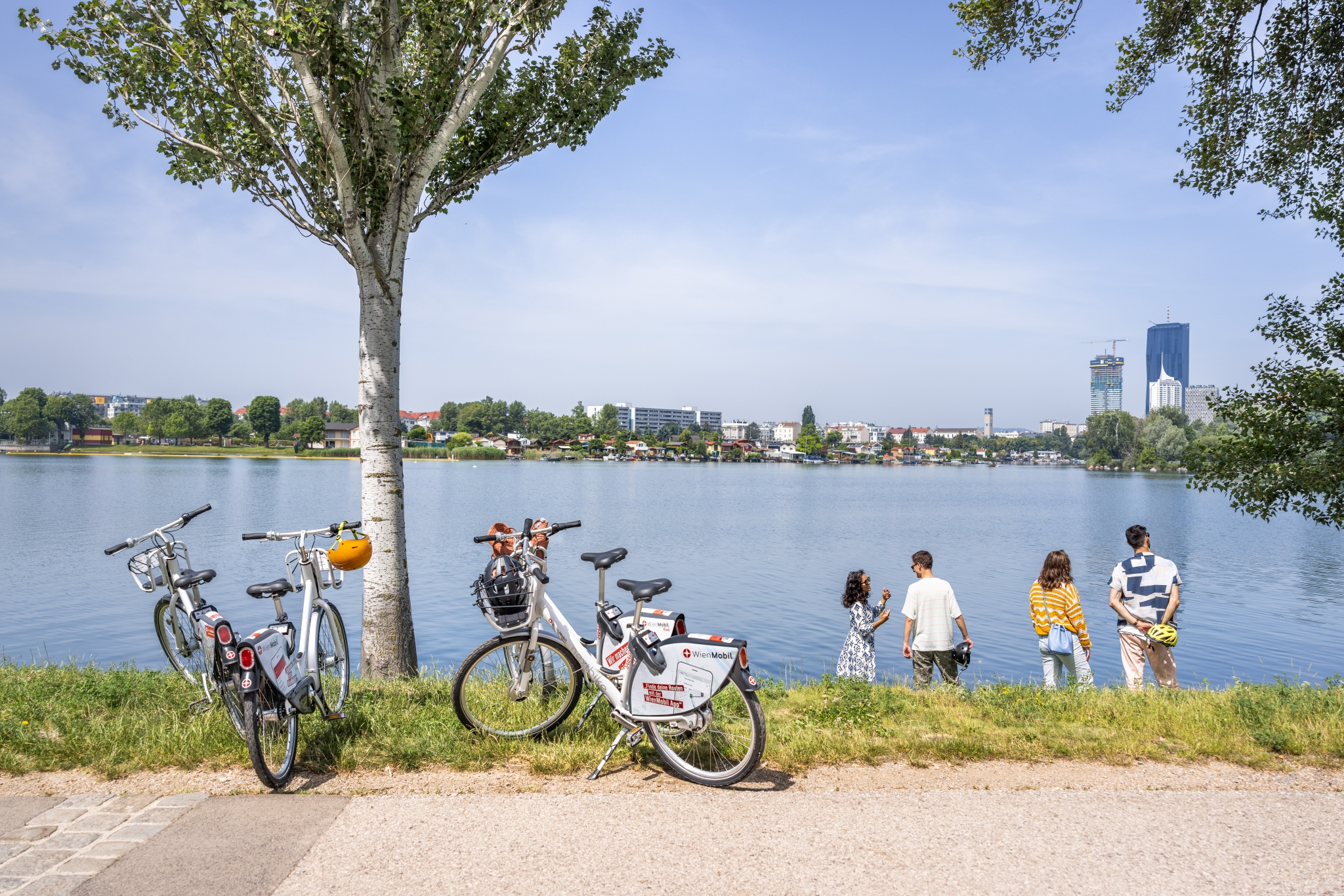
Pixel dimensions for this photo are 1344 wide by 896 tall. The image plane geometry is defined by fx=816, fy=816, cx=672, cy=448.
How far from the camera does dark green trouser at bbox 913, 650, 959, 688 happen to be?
31.5 ft

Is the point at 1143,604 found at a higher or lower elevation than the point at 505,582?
lower

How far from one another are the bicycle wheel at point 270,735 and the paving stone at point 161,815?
0.39 metres

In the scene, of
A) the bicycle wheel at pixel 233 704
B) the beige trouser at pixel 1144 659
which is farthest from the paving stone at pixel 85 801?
the beige trouser at pixel 1144 659

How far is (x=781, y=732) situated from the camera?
5652 millimetres

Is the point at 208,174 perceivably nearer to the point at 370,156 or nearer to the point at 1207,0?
the point at 370,156

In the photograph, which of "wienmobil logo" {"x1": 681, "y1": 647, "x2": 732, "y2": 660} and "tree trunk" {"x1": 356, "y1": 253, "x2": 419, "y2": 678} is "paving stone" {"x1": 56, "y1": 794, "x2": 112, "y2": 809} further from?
"tree trunk" {"x1": 356, "y1": 253, "x2": 419, "y2": 678}

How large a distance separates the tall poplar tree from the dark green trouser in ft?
18.9

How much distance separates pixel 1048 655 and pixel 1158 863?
658cm

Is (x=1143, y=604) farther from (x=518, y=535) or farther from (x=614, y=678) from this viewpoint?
(x=518, y=535)

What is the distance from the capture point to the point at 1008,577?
86.5 ft

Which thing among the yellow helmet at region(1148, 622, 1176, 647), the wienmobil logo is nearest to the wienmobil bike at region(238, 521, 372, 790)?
the wienmobil logo

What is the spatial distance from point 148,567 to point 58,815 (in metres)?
2.18

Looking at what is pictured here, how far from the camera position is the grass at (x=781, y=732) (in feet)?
16.6

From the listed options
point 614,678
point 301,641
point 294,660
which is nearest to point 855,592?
point 614,678
